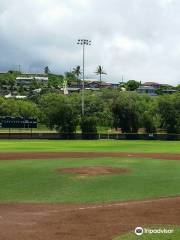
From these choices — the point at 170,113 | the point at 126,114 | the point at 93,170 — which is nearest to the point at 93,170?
the point at 93,170

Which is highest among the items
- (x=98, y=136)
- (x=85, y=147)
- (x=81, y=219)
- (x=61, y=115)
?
(x=61, y=115)

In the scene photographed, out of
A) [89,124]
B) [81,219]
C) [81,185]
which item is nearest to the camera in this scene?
[81,219]

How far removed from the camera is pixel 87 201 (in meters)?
19.5

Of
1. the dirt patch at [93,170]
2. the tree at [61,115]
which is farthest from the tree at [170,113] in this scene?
the dirt patch at [93,170]

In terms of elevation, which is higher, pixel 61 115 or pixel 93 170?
pixel 61 115

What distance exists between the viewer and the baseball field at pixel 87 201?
13.9 m

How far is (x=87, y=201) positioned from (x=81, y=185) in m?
4.49

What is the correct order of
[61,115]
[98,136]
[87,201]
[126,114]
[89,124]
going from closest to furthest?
[87,201] → [98,136] → [89,124] → [61,115] → [126,114]

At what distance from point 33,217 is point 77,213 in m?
1.48

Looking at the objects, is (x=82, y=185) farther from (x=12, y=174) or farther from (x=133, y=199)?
(x=12, y=174)

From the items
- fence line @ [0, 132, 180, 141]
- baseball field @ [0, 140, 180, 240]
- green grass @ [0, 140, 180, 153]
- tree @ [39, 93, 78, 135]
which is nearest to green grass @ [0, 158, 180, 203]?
baseball field @ [0, 140, 180, 240]

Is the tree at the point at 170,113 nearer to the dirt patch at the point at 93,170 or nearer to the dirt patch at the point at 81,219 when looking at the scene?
the dirt patch at the point at 93,170

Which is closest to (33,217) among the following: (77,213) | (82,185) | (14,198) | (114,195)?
(77,213)

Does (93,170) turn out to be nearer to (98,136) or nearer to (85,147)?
(85,147)
